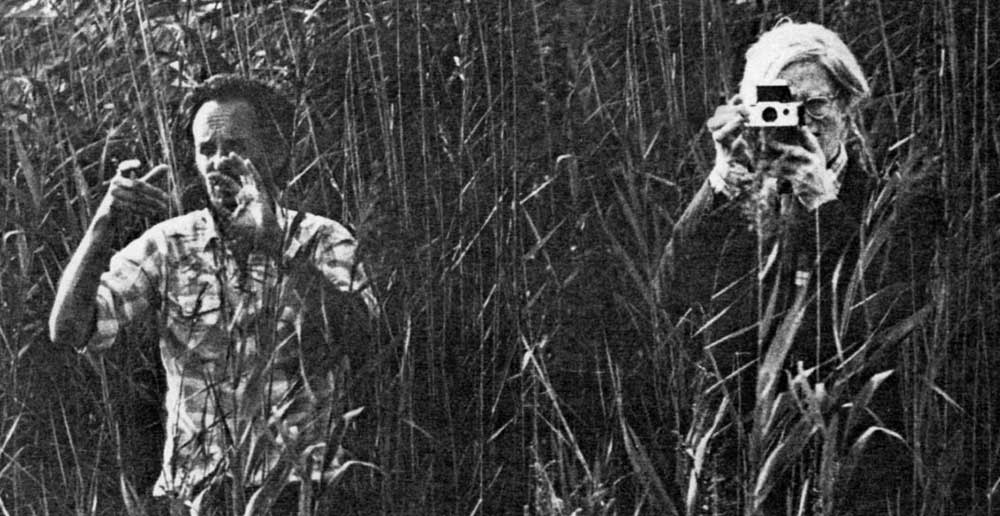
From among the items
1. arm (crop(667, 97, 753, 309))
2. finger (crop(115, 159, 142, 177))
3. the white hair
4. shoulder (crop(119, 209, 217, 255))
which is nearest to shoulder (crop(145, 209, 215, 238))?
shoulder (crop(119, 209, 217, 255))

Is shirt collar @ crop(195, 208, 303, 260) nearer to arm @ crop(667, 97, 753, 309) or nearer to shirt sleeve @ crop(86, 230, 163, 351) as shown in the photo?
shirt sleeve @ crop(86, 230, 163, 351)

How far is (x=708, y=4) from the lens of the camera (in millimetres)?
2328

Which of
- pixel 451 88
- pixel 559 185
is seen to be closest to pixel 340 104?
pixel 451 88

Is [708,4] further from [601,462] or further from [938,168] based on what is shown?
[601,462]

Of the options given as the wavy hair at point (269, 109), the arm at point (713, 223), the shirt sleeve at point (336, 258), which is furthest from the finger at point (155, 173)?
the arm at point (713, 223)

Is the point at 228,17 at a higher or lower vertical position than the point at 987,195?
higher

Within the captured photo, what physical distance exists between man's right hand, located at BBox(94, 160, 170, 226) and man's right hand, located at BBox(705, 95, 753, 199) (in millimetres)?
916

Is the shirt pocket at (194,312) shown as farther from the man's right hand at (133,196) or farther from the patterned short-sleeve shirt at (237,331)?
the man's right hand at (133,196)

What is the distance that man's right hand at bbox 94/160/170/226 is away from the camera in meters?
2.46

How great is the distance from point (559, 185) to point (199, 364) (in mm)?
678

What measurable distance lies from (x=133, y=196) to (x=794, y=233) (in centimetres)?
A: 110

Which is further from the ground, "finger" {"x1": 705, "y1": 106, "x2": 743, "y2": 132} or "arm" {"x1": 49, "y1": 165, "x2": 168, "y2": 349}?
"finger" {"x1": 705, "y1": 106, "x2": 743, "y2": 132}

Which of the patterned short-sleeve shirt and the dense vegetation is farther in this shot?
the patterned short-sleeve shirt

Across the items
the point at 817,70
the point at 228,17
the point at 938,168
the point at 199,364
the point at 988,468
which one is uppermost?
the point at 228,17
